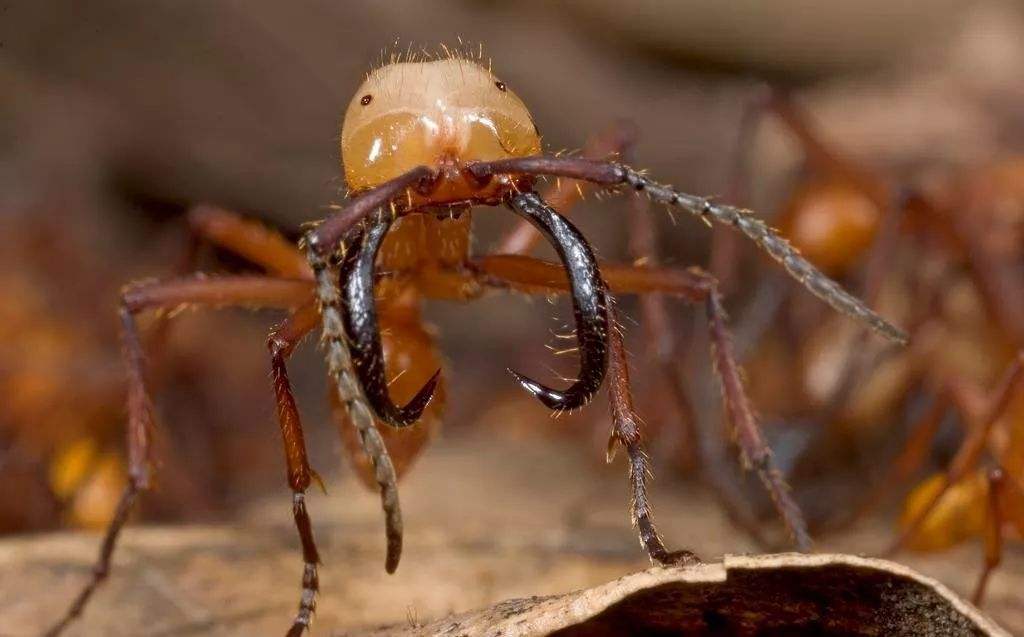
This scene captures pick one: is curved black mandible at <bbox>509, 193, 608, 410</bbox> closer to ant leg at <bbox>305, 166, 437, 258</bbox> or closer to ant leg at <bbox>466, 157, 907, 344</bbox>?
ant leg at <bbox>466, 157, 907, 344</bbox>

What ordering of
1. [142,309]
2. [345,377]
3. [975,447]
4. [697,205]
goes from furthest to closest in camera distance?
[975,447] → [142,309] → [697,205] → [345,377]

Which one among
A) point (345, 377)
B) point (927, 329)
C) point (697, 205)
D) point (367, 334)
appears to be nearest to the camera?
point (345, 377)

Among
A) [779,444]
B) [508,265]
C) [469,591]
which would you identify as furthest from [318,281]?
[779,444]

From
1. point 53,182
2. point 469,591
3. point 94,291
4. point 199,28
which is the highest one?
point 199,28

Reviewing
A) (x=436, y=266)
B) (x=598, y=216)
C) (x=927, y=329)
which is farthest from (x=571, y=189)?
(x=927, y=329)

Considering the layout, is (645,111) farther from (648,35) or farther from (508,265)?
(508,265)

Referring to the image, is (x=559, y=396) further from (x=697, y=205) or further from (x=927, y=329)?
(x=927, y=329)

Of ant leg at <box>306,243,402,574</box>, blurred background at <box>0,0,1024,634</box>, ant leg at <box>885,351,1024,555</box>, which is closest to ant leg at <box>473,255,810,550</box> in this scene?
blurred background at <box>0,0,1024,634</box>

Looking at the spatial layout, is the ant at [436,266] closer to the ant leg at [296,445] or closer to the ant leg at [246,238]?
the ant leg at [296,445]
